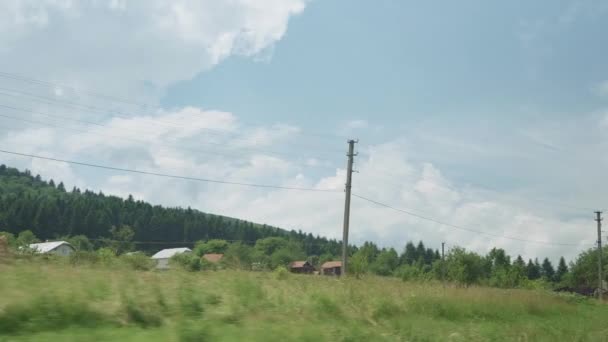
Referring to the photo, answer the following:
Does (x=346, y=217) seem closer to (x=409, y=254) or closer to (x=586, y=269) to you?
(x=586, y=269)

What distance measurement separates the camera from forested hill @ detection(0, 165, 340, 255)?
122m

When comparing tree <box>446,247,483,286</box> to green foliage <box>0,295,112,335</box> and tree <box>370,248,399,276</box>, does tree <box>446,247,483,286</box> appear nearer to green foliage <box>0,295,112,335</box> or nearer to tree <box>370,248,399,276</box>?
tree <box>370,248,399,276</box>

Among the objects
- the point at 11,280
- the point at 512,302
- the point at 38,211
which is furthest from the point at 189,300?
the point at 38,211

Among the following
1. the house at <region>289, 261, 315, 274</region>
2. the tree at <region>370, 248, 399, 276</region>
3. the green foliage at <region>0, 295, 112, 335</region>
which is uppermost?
the tree at <region>370, 248, 399, 276</region>

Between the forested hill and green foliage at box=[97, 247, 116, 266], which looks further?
the forested hill

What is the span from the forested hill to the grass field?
11602 centimetres

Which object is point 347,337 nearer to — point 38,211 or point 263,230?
point 38,211

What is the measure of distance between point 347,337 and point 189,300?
11.4 ft

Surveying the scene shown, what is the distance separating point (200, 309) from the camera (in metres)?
11.4

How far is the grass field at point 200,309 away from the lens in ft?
28.6

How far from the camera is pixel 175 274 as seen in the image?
13461mm

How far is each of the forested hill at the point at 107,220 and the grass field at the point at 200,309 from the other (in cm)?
11602

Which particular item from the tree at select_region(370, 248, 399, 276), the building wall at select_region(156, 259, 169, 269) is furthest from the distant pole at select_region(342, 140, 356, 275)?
the tree at select_region(370, 248, 399, 276)

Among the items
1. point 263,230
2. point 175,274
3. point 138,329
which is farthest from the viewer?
point 263,230
